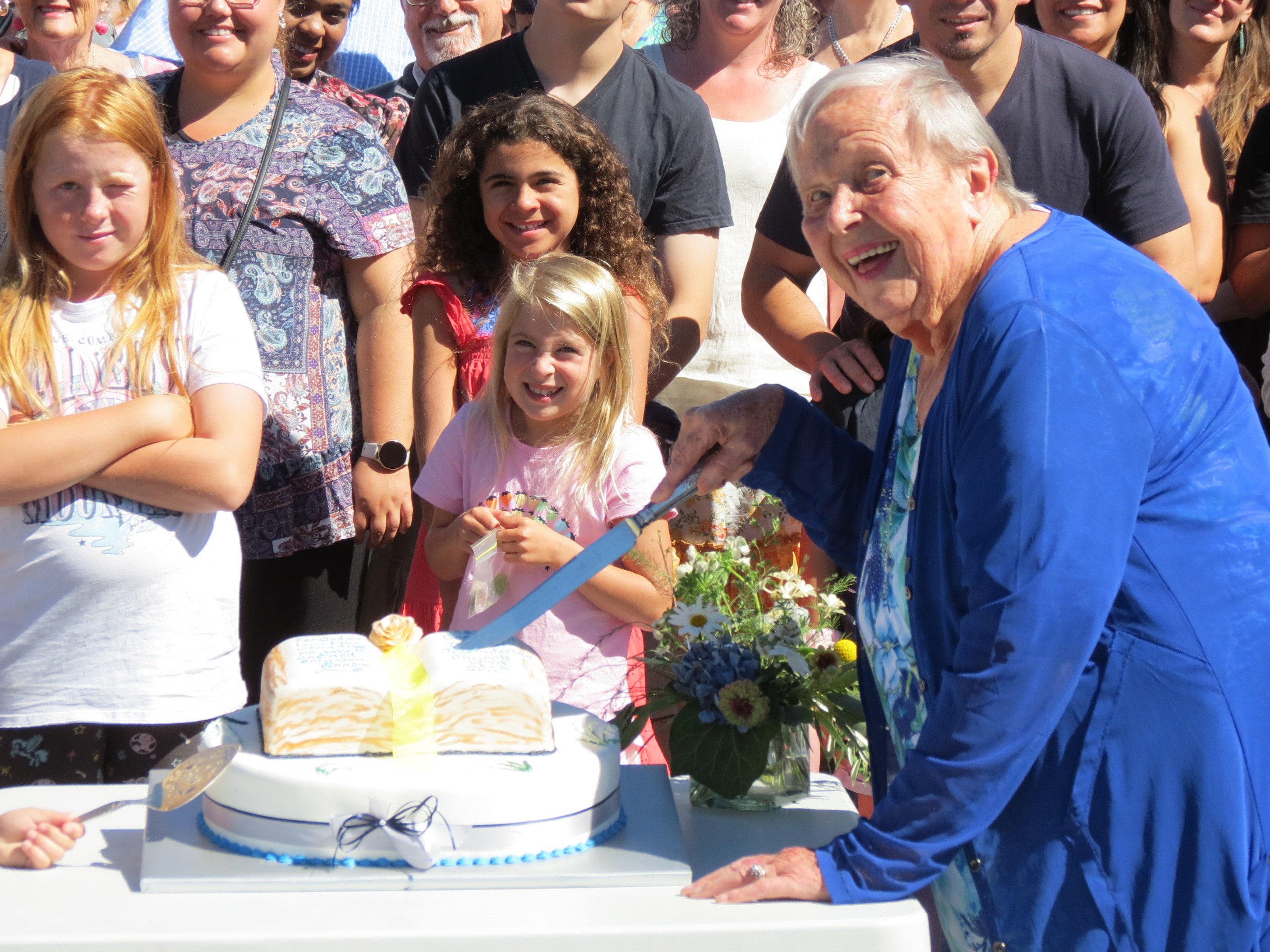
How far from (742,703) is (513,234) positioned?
158cm

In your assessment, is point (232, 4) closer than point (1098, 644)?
No

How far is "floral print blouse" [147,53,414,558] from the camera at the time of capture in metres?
2.72

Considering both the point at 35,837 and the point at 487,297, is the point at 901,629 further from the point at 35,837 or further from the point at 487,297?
the point at 487,297

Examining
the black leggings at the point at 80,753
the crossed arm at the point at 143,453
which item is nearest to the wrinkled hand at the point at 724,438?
the crossed arm at the point at 143,453

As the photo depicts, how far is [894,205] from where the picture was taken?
4.99ft

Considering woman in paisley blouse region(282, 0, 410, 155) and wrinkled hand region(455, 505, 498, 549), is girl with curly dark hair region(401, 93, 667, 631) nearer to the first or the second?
wrinkled hand region(455, 505, 498, 549)

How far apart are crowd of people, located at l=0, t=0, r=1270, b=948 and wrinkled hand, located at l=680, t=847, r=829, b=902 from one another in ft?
0.08

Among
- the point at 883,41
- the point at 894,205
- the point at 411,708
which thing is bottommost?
the point at 411,708

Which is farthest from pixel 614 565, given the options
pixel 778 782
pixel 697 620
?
pixel 778 782

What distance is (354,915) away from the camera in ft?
4.38

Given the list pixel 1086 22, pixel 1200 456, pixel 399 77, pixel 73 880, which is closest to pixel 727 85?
pixel 1086 22

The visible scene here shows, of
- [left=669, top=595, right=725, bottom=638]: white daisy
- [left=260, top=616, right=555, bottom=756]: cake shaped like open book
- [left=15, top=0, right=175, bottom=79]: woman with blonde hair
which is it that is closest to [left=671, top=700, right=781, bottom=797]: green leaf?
[left=669, top=595, right=725, bottom=638]: white daisy

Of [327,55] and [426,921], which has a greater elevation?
[327,55]

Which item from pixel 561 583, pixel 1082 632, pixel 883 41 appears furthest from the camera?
pixel 883 41
